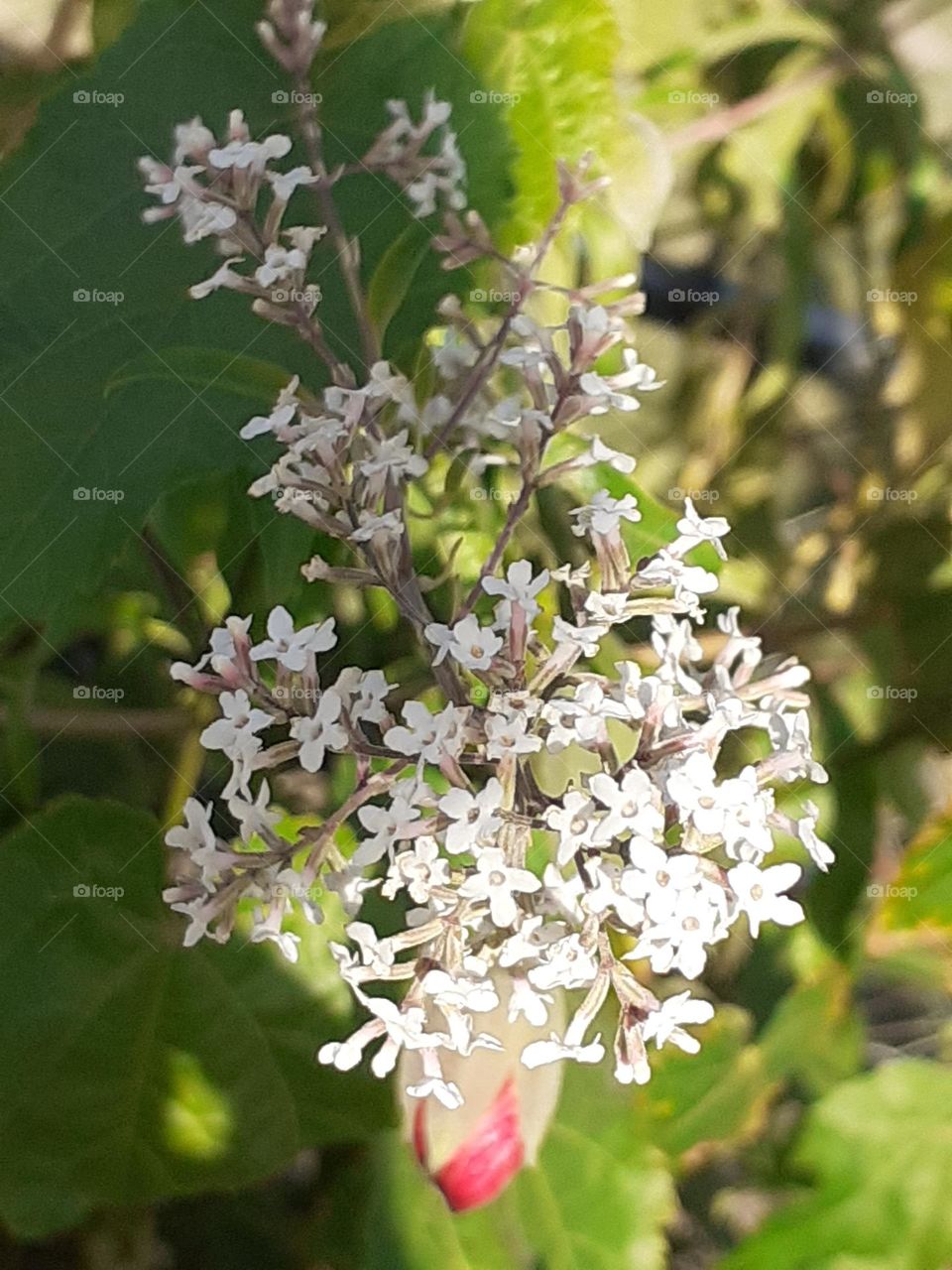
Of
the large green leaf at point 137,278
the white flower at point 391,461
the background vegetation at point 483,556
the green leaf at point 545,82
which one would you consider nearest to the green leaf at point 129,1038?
the background vegetation at point 483,556

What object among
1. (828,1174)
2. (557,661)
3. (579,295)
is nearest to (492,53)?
(579,295)

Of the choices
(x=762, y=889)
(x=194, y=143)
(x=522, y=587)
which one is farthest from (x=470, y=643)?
(x=194, y=143)

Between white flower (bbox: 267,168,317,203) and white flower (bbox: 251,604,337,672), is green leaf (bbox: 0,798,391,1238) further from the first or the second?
white flower (bbox: 267,168,317,203)

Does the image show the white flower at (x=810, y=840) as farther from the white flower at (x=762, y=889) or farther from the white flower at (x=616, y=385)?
the white flower at (x=616, y=385)

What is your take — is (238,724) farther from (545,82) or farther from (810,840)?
(545,82)

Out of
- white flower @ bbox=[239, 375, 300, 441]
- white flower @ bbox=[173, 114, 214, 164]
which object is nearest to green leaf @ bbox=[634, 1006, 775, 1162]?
white flower @ bbox=[239, 375, 300, 441]

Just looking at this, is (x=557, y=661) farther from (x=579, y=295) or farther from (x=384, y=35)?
(x=384, y=35)
